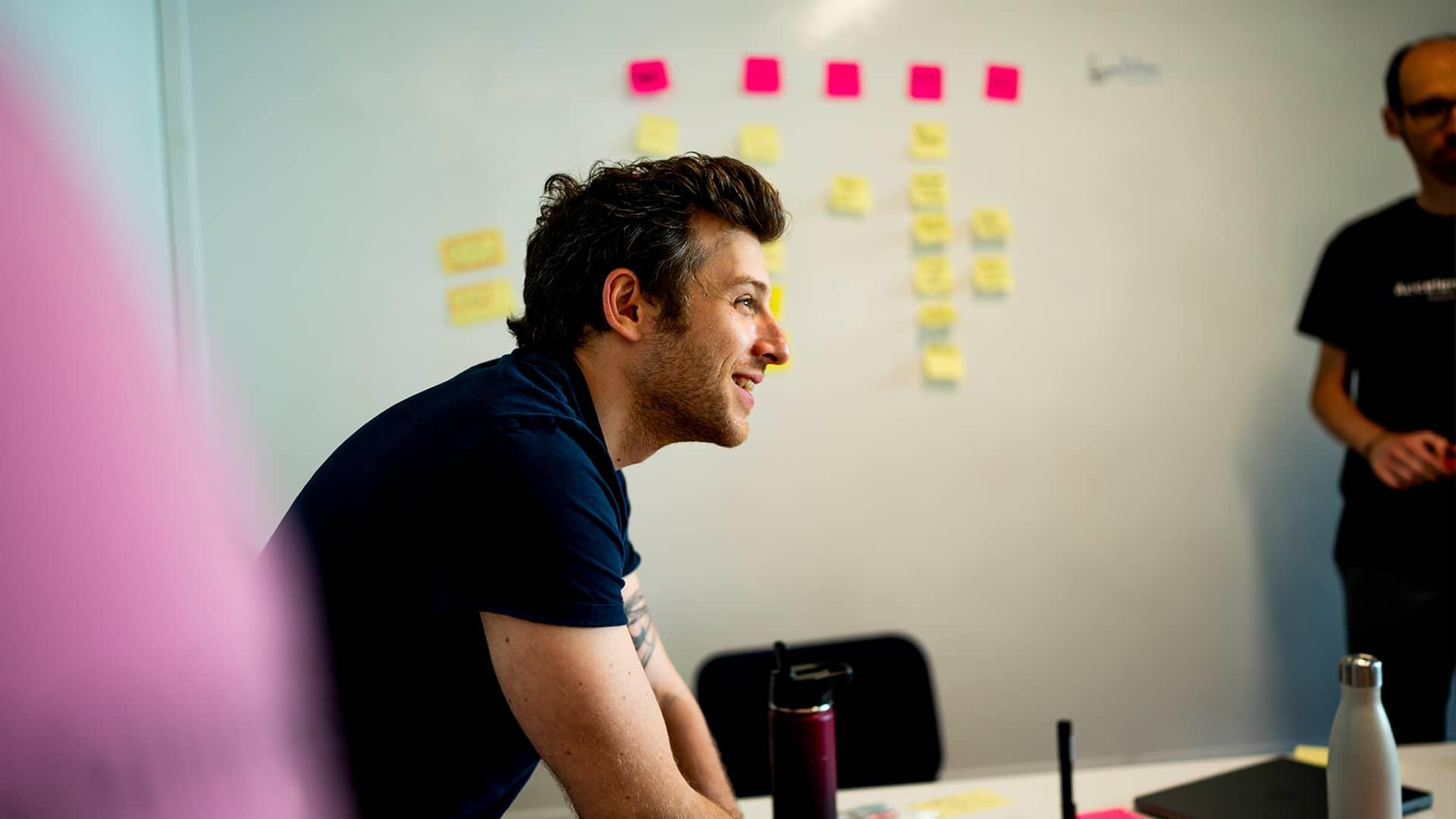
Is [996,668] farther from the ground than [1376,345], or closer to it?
closer to it

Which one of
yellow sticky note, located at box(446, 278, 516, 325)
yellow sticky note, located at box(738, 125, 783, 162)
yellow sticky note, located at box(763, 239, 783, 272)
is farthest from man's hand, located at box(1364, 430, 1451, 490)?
yellow sticky note, located at box(446, 278, 516, 325)

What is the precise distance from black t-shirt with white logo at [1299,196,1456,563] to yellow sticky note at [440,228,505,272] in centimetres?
171

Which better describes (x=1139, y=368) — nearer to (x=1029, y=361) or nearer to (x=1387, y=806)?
(x=1029, y=361)

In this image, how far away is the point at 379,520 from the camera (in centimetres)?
100

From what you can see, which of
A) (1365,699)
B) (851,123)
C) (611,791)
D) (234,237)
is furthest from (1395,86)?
(234,237)

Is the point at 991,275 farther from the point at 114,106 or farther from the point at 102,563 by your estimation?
the point at 102,563

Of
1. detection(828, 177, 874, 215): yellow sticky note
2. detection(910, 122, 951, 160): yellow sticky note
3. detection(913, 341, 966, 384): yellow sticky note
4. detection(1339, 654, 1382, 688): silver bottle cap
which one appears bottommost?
detection(1339, 654, 1382, 688): silver bottle cap

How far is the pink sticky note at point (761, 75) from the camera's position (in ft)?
7.84

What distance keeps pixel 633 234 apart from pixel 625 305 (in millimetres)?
81

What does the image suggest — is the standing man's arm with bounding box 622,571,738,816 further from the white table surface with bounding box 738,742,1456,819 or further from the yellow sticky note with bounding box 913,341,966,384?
the yellow sticky note with bounding box 913,341,966,384

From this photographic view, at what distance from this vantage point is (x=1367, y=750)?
105cm

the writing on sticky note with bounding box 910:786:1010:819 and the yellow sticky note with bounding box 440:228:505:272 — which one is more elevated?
the yellow sticky note with bounding box 440:228:505:272

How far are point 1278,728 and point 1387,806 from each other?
5.97ft

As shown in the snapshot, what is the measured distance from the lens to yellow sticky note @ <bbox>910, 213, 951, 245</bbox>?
249 cm
